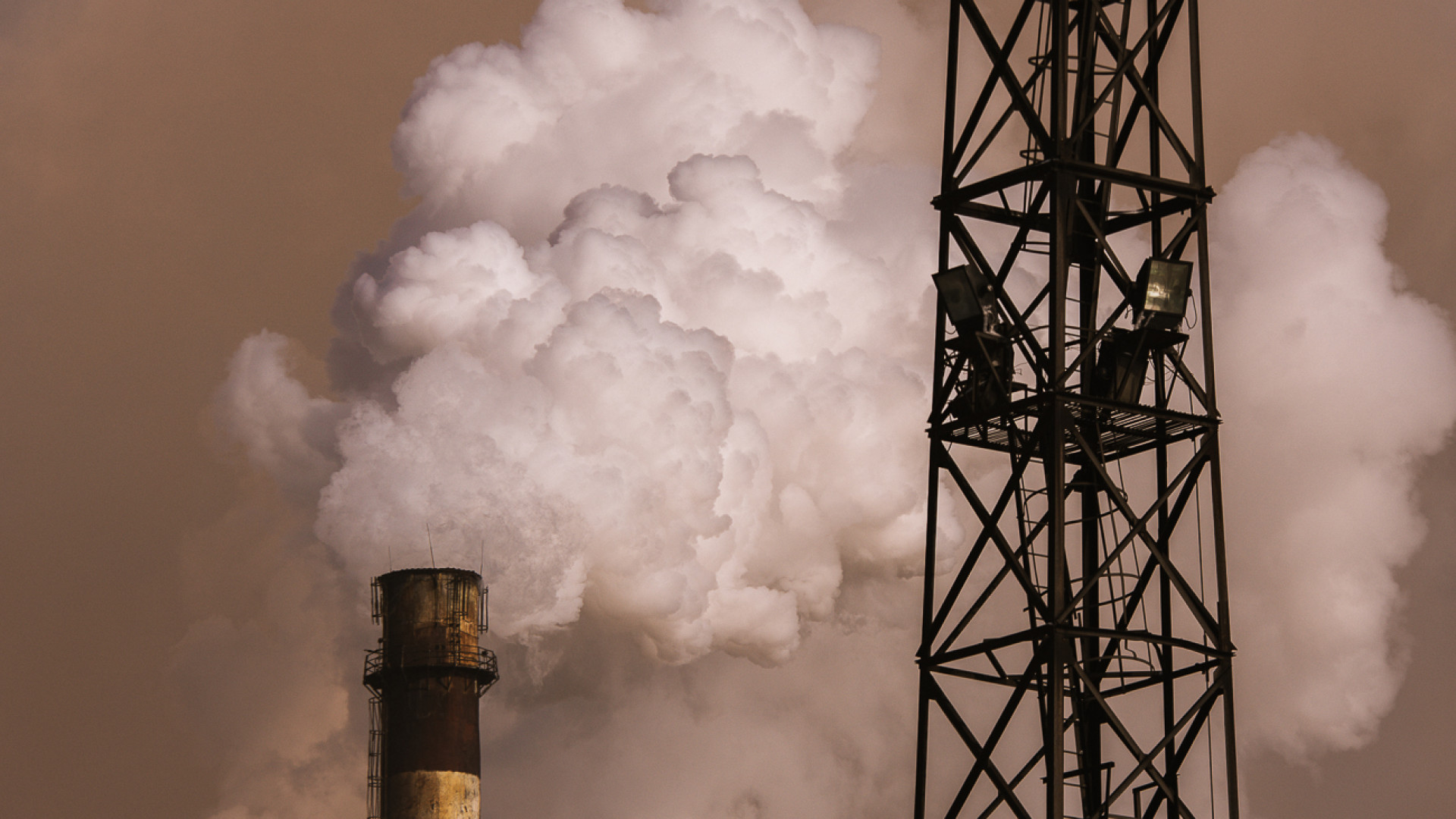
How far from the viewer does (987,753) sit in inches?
949

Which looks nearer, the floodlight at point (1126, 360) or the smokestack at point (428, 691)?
the floodlight at point (1126, 360)

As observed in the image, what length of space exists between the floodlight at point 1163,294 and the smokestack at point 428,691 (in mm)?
32315

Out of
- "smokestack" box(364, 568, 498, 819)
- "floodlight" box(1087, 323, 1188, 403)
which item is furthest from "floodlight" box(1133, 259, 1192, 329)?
"smokestack" box(364, 568, 498, 819)

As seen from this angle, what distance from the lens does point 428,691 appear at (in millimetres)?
54094

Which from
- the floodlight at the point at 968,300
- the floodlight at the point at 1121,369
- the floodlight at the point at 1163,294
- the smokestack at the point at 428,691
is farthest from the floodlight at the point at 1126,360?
the smokestack at the point at 428,691

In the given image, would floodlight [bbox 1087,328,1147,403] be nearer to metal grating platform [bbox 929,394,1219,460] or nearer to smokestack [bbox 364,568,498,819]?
metal grating platform [bbox 929,394,1219,460]

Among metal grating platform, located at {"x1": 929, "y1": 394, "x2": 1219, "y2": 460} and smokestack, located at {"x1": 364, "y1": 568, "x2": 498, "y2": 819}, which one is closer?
metal grating platform, located at {"x1": 929, "y1": 394, "x2": 1219, "y2": 460}

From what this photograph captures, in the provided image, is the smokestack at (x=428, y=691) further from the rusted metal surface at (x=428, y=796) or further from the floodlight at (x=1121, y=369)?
the floodlight at (x=1121, y=369)

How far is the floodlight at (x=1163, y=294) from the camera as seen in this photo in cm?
2581

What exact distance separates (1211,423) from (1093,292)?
2969mm

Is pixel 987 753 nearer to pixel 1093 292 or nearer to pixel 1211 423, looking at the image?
pixel 1211 423

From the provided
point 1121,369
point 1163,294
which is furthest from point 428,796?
point 1163,294

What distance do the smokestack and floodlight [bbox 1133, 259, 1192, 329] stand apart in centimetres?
3231

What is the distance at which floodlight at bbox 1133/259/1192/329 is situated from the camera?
84.7ft
